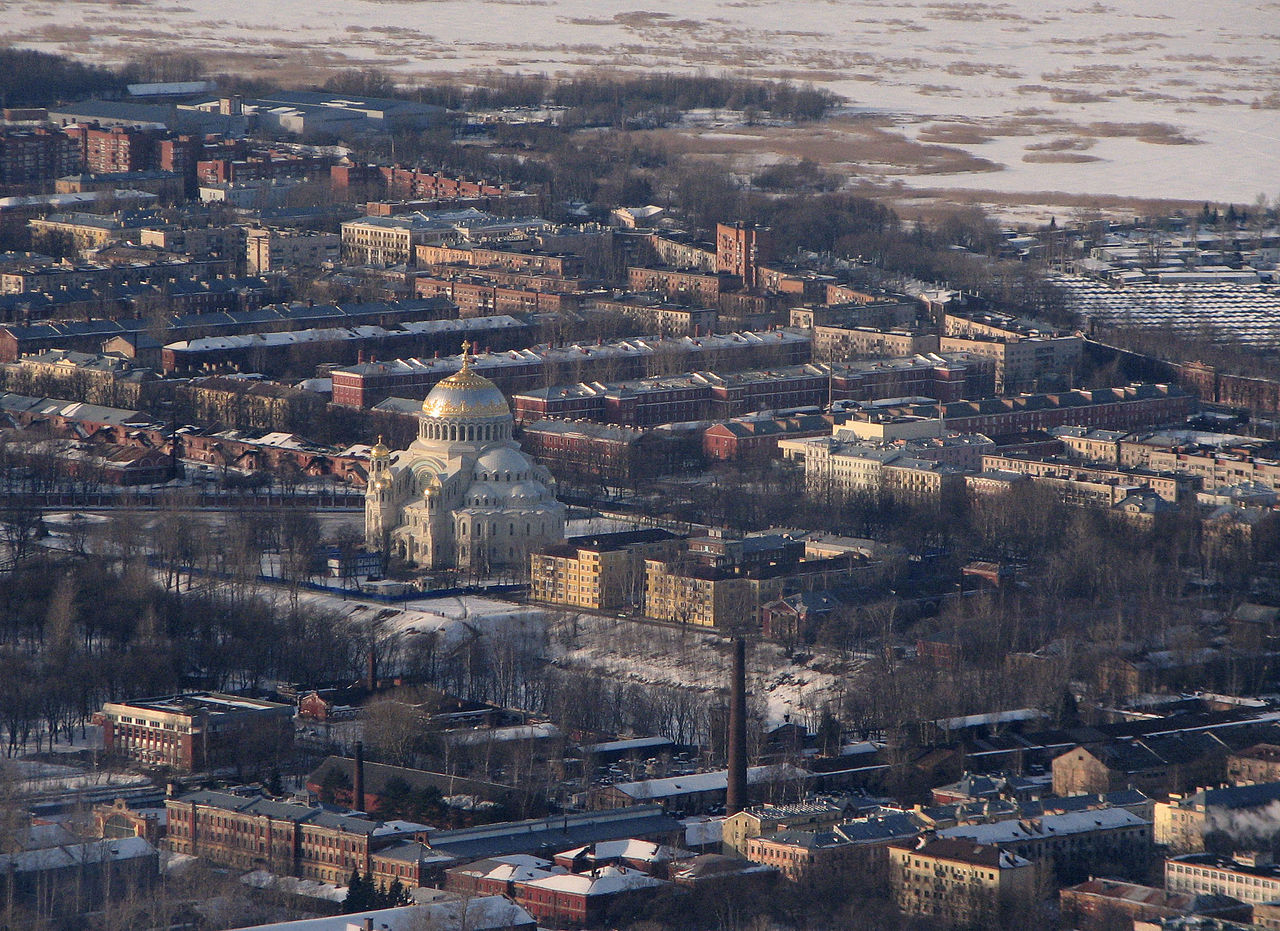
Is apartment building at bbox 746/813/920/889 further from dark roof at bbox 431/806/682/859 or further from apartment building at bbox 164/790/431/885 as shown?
apartment building at bbox 164/790/431/885

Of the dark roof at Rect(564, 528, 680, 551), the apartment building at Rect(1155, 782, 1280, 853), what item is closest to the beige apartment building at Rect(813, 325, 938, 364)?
the dark roof at Rect(564, 528, 680, 551)

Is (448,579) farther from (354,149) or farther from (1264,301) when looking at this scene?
(354,149)

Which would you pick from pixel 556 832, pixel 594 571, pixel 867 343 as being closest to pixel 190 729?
pixel 556 832

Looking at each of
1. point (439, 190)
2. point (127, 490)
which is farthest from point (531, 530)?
point (439, 190)

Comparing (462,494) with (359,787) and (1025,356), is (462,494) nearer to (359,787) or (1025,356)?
(359,787)

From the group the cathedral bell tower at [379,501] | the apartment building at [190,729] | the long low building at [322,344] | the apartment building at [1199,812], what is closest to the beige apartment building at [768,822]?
the apartment building at [1199,812]
